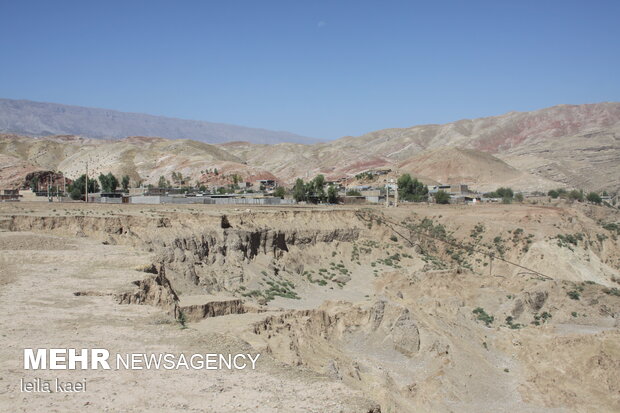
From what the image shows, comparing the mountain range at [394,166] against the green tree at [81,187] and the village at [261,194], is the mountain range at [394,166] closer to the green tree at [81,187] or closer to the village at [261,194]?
the village at [261,194]

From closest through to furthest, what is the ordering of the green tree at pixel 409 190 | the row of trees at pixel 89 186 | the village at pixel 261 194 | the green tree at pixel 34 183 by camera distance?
the village at pixel 261 194
the row of trees at pixel 89 186
the green tree at pixel 409 190
the green tree at pixel 34 183

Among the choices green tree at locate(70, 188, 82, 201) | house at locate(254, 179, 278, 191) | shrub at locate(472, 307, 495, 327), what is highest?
house at locate(254, 179, 278, 191)

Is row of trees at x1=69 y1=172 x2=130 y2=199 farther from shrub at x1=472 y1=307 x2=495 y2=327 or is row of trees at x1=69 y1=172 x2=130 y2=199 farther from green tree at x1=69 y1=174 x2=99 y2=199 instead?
shrub at x1=472 y1=307 x2=495 y2=327

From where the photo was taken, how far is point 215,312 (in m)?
22.4

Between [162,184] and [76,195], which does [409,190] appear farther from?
[76,195]

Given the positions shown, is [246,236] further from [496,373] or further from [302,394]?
[302,394]

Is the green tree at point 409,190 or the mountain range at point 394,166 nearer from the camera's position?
the green tree at point 409,190

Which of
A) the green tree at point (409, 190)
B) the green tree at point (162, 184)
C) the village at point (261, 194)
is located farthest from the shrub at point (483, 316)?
the green tree at point (162, 184)

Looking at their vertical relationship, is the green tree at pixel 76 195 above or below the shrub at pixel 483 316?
above

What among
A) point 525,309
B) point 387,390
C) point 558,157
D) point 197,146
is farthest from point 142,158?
point 387,390

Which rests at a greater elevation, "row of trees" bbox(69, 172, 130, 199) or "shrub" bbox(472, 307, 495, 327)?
"row of trees" bbox(69, 172, 130, 199)

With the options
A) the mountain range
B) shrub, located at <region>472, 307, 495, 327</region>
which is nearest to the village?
the mountain range

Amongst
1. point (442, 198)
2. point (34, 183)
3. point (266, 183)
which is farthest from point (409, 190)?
point (34, 183)

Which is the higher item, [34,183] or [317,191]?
[34,183]
